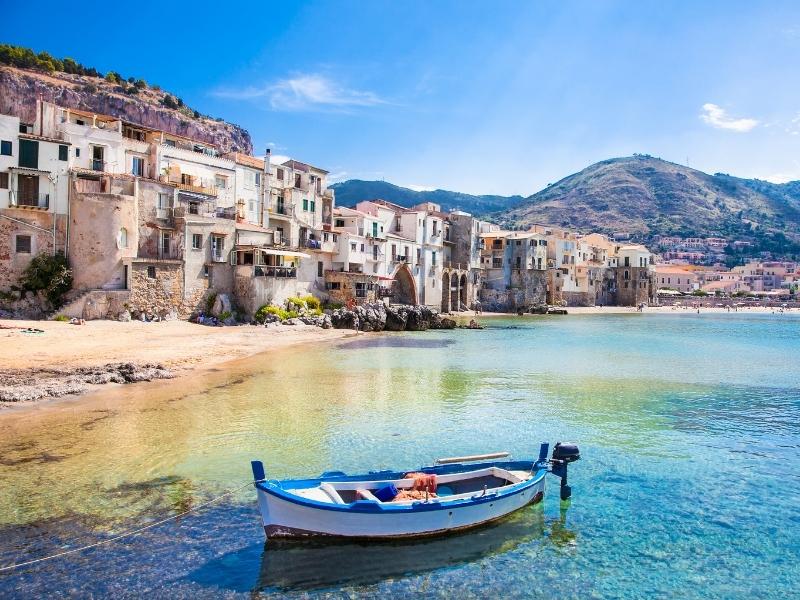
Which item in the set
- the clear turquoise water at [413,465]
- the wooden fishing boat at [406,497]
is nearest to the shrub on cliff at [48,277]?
the clear turquoise water at [413,465]

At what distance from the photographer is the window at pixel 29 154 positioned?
3900 centimetres

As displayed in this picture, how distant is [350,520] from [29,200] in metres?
37.6

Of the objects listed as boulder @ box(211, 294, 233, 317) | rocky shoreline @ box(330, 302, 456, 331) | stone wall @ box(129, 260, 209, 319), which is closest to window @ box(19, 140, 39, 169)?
stone wall @ box(129, 260, 209, 319)

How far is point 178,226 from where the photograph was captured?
45.7 meters

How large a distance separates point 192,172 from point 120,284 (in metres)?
12.2

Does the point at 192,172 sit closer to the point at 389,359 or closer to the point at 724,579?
the point at 389,359

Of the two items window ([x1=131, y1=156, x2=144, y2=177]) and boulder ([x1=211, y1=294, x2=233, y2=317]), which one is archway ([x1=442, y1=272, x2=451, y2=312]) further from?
window ([x1=131, y1=156, x2=144, y2=177])

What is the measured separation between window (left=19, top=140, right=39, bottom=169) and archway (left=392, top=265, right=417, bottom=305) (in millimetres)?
40518

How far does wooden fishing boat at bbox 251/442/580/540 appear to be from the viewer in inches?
462

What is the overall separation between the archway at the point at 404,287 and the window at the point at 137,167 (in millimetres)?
32651

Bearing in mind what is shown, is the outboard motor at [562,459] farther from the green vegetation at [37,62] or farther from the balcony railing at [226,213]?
the green vegetation at [37,62]

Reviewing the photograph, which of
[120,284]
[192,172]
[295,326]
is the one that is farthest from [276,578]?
[192,172]

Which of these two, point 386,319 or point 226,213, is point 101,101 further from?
point 386,319

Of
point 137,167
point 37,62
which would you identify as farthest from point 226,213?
point 37,62
